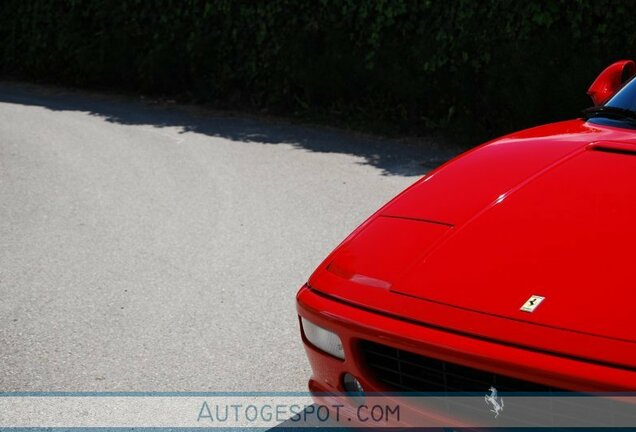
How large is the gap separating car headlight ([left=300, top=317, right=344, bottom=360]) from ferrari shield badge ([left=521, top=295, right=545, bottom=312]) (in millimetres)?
628

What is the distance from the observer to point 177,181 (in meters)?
8.43

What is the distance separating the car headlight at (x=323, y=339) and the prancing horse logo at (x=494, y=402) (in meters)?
0.56

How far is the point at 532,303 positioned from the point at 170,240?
4.20 meters

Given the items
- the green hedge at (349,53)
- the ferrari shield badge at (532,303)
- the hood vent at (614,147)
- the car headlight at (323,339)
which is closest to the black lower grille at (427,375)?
the car headlight at (323,339)

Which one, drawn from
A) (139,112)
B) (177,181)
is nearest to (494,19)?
(177,181)

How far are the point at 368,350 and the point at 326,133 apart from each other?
8.21m

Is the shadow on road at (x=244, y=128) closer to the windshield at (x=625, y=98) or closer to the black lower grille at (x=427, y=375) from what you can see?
the windshield at (x=625, y=98)

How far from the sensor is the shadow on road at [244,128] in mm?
9492

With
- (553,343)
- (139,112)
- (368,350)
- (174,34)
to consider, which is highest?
(553,343)

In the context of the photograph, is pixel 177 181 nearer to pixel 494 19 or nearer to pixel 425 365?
pixel 494 19

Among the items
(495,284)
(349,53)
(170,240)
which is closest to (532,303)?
(495,284)

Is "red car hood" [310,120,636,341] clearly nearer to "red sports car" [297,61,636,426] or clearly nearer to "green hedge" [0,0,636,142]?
"red sports car" [297,61,636,426]

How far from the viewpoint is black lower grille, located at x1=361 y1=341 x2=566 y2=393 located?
2588 mm

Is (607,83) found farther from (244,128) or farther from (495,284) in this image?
(244,128)
